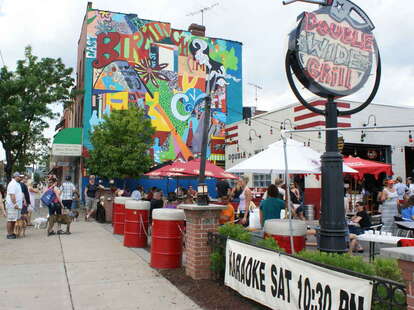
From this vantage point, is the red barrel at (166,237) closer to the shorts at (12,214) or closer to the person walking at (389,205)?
the shorts at (12,214)


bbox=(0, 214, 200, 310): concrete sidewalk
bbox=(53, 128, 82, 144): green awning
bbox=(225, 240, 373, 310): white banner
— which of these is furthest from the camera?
bbox=(53, 128, 82, 144): green awning

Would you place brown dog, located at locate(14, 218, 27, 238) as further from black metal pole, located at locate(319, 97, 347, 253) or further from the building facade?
the building facade

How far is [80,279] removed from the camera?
6.75 meters

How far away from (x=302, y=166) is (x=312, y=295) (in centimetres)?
375

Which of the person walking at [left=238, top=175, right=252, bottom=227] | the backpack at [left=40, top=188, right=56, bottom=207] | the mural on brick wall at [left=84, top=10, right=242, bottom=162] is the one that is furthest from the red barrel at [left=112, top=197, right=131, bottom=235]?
the mural on brick wall at [left=84, top=10, right=242, bottom=162]

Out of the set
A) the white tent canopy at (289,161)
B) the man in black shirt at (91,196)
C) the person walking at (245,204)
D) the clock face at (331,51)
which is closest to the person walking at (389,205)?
the person walking at (245,204)

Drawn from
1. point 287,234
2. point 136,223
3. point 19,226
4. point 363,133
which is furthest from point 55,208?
point 363,133

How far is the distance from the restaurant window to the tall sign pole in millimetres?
14435

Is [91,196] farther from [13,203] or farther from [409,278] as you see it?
[409,278]

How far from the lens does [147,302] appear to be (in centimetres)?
557

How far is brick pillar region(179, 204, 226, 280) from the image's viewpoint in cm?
667

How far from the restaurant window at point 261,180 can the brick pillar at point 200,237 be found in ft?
46.1

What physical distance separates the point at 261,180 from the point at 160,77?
32.5ft

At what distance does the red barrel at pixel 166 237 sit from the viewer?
7445 millimetres
